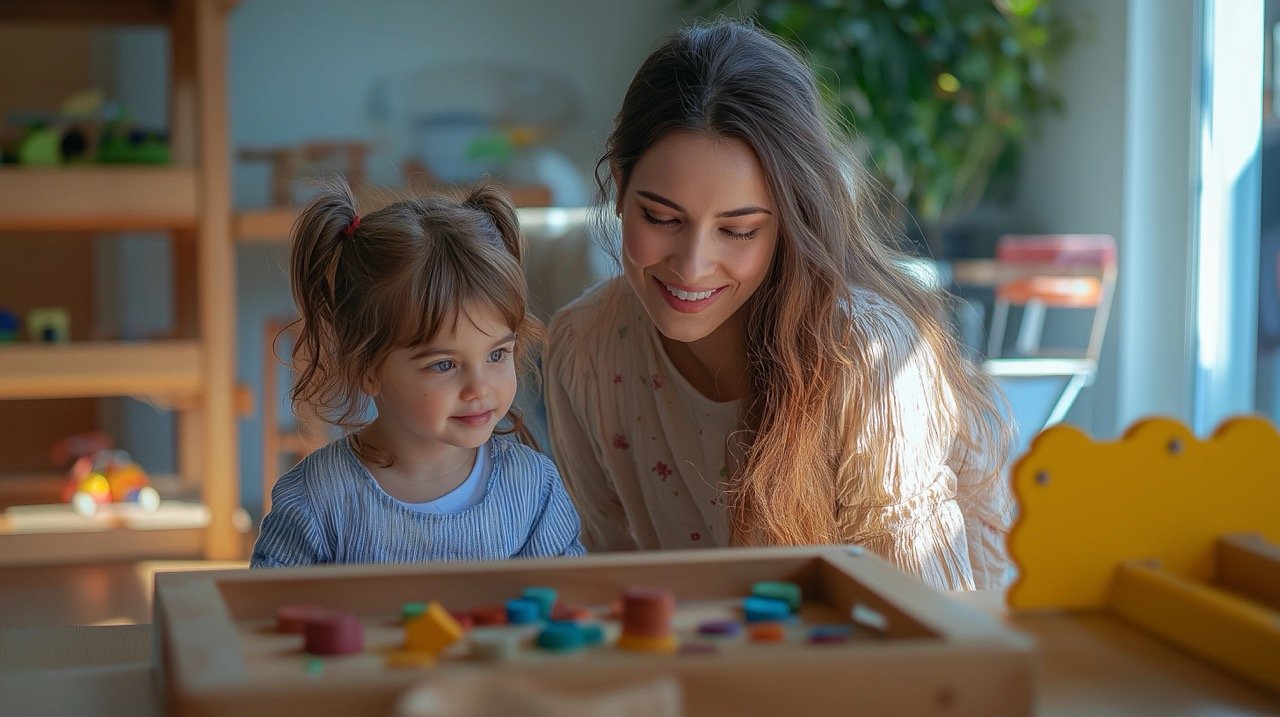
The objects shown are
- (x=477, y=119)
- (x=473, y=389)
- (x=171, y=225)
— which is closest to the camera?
(x=473, y=389)

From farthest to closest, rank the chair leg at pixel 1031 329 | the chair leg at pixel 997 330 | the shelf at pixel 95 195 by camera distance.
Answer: the chair leg at pixel 997 330 → the chair leg at pixel 1031 329 → the shelf at pixel 95 195

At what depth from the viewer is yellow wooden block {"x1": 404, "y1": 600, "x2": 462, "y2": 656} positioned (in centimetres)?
70

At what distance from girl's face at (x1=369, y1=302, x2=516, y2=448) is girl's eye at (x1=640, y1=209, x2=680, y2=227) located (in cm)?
18

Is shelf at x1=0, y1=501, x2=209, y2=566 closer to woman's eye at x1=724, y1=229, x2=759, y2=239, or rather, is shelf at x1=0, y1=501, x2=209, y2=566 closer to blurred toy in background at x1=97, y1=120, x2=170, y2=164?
blurred toy in background at x1=97, y1=120, x2=170, y2=164

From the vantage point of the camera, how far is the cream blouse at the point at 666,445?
130 centimetres

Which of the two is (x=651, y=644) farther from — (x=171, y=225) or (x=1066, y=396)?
(x=171, y=225)

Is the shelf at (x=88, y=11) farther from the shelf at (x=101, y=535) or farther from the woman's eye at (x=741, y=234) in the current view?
the woman's eye at (x=741, y=234)

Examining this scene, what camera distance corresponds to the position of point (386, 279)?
117 centimetres

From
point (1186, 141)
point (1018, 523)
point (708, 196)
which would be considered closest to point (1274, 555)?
point (1018, 523)

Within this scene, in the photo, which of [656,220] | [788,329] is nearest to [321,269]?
[656,220]

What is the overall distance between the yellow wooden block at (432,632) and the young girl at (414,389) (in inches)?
17.2

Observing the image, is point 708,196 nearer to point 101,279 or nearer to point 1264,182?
point 1264,182

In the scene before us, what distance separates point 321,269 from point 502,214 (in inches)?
7.0

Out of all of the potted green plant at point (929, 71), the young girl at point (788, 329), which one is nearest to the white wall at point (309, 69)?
the potted green plant at point (929, 71)
